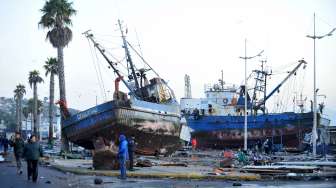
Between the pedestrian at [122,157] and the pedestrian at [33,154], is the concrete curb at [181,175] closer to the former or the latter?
the pedestrian at [122,157]

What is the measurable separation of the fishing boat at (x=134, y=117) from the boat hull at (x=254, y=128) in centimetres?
1461

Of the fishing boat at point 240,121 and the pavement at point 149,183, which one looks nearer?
the pavement at point 149,183

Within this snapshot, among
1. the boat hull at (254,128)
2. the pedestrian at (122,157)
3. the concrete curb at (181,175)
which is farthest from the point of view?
the boat hull at (254,128)

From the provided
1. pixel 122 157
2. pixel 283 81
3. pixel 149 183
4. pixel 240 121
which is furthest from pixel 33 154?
pixel 283 81

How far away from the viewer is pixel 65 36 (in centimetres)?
4016

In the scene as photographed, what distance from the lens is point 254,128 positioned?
49844 mm

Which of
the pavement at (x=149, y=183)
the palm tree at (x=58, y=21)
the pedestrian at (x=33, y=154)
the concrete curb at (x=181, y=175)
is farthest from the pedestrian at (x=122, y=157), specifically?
the palm tree at (x=58, y=21)

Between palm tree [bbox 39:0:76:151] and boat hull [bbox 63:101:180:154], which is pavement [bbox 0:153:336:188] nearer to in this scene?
boat hull [bbox 63:101:180:154]

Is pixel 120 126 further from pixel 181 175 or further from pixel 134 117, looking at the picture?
pixel 181 175

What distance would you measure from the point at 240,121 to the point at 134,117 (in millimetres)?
22095

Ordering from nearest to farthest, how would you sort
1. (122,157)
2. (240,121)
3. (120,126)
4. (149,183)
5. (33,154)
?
(149,183) → (33,154) → (122,157) → (120,126) → (240,121)

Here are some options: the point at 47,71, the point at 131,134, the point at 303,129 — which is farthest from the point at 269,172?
the point at 47,71

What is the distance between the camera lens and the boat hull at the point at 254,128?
49.0 metres

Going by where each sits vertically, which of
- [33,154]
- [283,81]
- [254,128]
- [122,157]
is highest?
[283,81]
